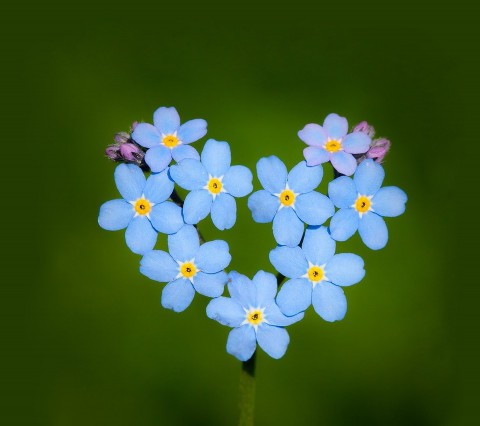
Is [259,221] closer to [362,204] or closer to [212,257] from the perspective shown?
[212,257]

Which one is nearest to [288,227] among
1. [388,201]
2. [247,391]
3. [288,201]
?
[288,201]

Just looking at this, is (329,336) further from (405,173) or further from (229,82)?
(229,82)

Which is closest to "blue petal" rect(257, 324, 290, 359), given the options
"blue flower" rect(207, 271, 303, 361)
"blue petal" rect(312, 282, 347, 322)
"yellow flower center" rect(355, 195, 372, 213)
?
"blue flower" rect(207, 271, 303, 361)

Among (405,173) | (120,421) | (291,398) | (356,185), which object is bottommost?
(120,421)

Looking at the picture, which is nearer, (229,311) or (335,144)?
(229,311)

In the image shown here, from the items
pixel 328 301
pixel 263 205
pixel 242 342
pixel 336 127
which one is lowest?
pixel 242 342

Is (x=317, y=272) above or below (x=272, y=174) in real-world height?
below

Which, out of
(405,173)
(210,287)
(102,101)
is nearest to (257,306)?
(210,287)

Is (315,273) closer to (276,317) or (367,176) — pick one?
(276,317)
